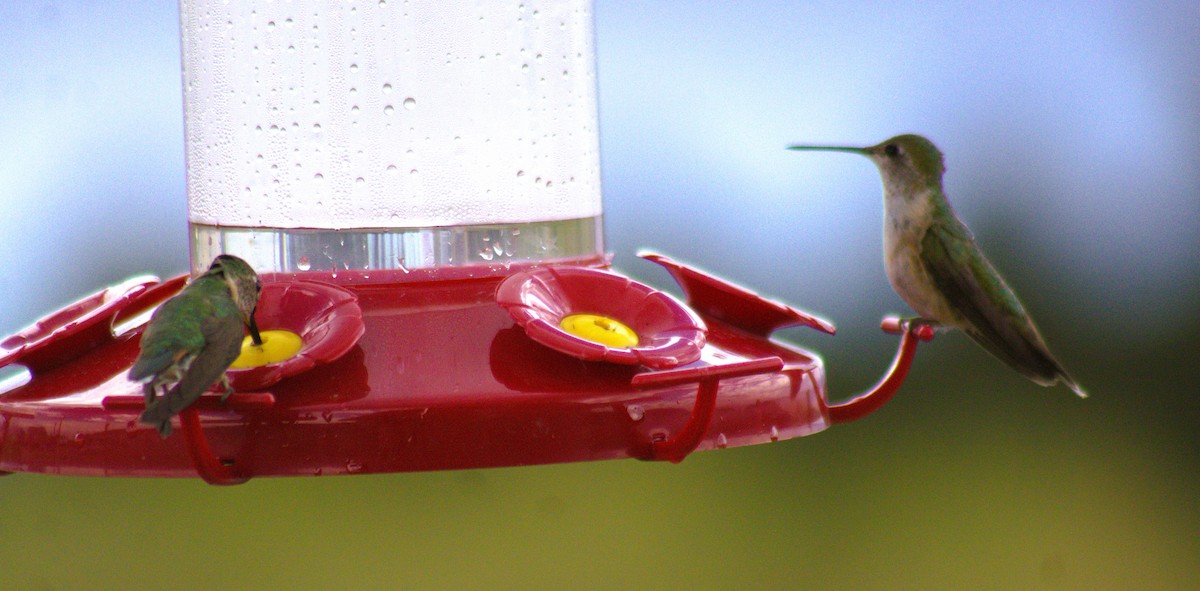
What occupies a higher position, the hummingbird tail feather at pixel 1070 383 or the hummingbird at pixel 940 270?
the hummingbird at pixel 940 270

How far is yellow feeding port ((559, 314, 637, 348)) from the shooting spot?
2.16 metres

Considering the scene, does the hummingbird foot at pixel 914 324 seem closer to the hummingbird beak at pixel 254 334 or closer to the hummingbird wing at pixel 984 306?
the hummingbird wing at pixel 984 306

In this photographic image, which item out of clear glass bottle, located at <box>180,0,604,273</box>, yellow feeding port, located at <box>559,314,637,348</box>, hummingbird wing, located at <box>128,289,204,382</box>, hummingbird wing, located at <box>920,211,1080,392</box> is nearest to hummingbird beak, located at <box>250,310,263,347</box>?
hummingbird wing, located at <box>128,289,204,382</box>

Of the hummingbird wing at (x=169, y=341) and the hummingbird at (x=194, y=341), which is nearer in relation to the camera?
the hummingbird at (x=194, y=341)

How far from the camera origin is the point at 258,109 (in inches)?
104

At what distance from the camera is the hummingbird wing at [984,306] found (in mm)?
3396

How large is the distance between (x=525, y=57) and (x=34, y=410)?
3.99 feet

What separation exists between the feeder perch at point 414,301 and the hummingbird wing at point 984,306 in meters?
0.72

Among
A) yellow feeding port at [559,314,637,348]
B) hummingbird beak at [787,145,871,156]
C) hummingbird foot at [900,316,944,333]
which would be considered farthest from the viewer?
hummingbird beak at [787,145,871,156]

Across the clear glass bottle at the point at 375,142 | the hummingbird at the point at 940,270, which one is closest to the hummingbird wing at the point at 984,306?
the hummingbird at the point at 940,270

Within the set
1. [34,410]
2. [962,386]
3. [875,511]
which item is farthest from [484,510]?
[34,410]

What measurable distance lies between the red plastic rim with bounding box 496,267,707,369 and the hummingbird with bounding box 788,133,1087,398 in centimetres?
128

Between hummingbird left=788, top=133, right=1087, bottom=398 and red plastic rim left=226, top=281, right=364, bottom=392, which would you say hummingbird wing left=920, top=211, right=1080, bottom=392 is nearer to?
hummingbird left=788, top=133, right=1087, bottom=398

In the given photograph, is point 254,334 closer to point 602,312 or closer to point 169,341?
point 169,341
